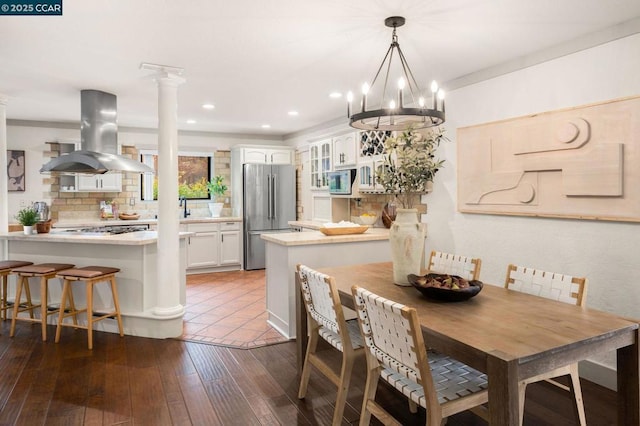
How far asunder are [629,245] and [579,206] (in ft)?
1.30

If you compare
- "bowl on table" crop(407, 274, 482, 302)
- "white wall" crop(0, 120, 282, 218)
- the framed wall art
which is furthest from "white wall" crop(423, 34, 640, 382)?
the framed wall art

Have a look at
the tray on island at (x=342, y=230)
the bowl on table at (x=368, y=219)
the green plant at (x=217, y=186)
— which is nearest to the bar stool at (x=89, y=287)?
the tray on island at (x=342, y=230)

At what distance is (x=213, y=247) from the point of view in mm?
6691

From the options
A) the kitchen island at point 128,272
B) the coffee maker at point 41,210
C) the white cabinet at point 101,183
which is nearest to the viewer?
the kitchen island at point 128,272

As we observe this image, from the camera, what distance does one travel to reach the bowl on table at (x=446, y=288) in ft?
6.91

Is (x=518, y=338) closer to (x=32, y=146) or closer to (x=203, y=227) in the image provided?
(x=203, y=227)

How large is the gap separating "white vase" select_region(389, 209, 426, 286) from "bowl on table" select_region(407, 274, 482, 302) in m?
0.17

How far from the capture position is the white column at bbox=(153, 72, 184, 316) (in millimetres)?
3656

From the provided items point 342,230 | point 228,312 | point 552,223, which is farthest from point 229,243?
point 552,223

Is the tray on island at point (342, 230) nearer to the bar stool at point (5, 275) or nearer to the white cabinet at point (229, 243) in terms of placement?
the bar stool at point (5, 275)

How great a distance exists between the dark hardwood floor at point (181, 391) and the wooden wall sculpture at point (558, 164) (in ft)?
4.29

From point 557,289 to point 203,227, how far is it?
539 centimetres

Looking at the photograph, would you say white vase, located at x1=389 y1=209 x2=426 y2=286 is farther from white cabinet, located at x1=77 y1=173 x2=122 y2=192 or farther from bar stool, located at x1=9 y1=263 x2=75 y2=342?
white cabinet, located at x1=77 y1=173 x2=122 y2=192

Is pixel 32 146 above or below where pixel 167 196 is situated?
above
